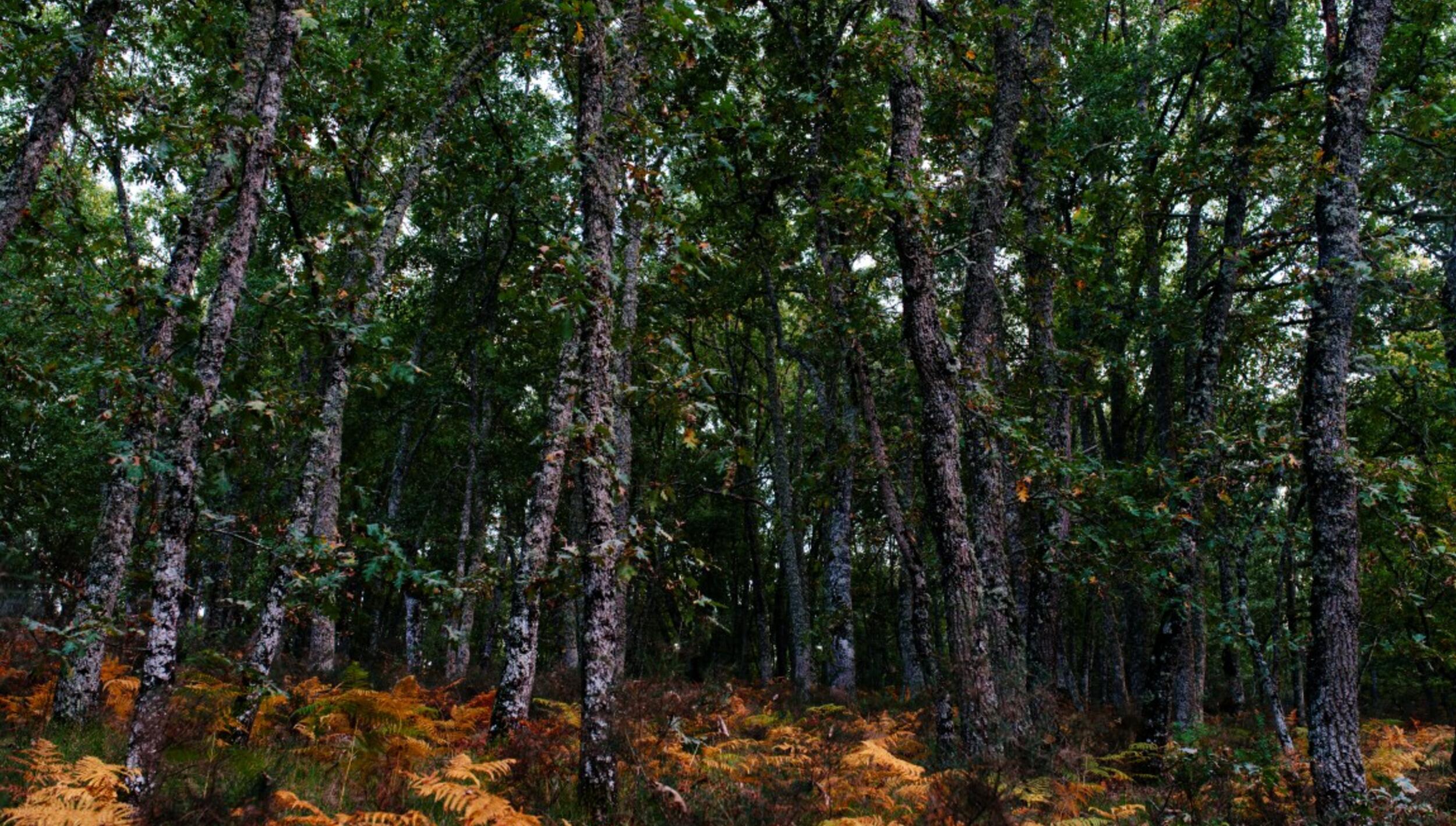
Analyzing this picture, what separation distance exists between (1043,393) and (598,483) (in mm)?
6912

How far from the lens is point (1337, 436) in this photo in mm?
7188

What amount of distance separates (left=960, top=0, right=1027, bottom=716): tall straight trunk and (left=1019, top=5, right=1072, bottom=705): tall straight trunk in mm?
484

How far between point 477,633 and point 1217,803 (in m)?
35.4

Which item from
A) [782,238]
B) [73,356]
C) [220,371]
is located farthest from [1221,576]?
[73,356]

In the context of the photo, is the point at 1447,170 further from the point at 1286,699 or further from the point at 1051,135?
the point at 1286,699

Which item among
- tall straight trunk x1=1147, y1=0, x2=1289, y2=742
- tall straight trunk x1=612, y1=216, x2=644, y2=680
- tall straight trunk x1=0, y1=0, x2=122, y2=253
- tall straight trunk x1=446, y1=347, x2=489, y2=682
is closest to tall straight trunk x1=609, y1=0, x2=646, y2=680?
tall straight trunk x1=612, y1=216, x2=644, y2=680

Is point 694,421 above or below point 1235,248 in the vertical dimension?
below

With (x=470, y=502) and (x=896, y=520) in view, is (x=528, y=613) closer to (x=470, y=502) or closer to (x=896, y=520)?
(x=896, y=520)

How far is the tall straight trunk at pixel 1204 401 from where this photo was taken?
9.34 metres

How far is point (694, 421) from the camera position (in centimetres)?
512

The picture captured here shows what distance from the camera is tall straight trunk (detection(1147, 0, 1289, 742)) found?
30.6 ft

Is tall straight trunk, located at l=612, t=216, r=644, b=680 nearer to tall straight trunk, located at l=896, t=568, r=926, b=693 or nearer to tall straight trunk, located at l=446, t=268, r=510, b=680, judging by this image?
tall straight trunk, located at l=446, t=268, r=510, b=680

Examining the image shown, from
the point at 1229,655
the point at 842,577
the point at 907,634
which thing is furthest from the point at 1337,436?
the point at 907,634

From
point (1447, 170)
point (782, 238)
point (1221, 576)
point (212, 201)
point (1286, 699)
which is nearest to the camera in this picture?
point (212, 201)
